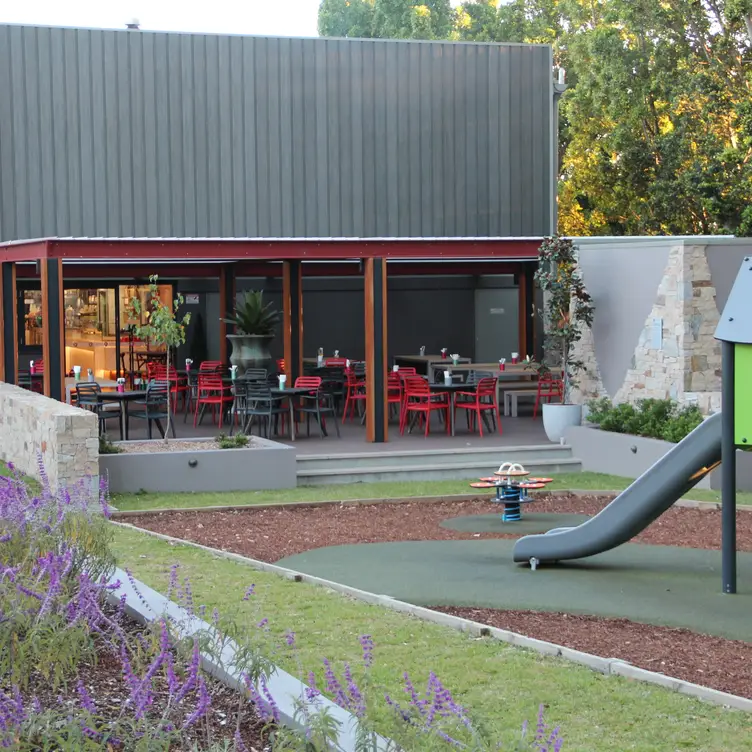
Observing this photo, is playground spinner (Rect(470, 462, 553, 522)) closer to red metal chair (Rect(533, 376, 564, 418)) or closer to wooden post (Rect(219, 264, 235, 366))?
red metal chair (Rect(533, 376, 564, 418))

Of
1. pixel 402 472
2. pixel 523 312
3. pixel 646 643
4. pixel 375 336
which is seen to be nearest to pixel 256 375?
pixel 375 336

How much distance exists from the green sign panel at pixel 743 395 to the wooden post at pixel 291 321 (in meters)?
11.1

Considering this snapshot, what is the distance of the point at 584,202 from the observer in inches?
1207

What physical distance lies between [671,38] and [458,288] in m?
8.28

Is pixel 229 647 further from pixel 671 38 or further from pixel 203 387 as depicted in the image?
pixel 671 38

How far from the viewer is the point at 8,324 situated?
1841cm

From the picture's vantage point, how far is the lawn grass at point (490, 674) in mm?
5520

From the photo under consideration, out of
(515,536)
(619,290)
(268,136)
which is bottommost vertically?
(515,536)

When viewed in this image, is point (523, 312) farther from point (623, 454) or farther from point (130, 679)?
point (130, 679)

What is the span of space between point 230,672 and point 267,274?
56.9 ft

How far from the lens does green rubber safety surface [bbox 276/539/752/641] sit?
26.7 ft

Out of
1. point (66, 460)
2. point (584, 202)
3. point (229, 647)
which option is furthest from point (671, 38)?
point (229, 647)

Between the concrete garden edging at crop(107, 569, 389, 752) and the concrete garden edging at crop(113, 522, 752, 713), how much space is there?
65.5 inches

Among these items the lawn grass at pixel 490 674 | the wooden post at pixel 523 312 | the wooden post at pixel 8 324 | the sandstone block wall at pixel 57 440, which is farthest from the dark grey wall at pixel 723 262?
the wooden post at pixel 8 324
